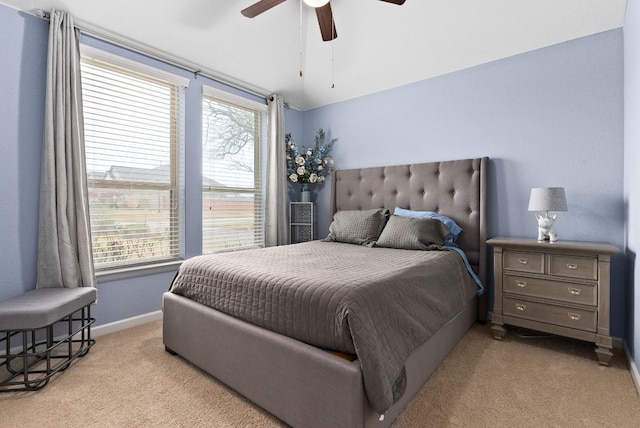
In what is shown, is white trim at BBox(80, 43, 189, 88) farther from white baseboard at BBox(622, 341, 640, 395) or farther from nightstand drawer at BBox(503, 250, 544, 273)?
white baseboard at BBox(622, 341, 640, 395)

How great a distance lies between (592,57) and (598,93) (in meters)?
0.31

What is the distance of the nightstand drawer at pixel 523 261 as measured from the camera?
236 cm

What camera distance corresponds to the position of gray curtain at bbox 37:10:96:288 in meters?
2.31

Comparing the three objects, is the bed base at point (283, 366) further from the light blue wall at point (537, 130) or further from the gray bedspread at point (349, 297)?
the light blue wall at point (537, 130)

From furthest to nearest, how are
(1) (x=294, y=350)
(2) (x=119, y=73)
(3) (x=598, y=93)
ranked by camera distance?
(2) (x=119, y=73)
(3) (x=598, y=93)
(1) (x=294, y=350)

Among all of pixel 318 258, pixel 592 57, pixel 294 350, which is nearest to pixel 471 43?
pixel 592 57

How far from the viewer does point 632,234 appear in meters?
2.08

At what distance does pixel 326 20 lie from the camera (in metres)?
2.31

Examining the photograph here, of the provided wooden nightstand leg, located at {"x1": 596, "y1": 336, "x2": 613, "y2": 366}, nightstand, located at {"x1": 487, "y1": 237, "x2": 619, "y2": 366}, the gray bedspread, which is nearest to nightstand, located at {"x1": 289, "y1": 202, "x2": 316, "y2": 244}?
A: the gray bedspread

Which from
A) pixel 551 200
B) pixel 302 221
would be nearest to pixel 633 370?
pixel 551 200

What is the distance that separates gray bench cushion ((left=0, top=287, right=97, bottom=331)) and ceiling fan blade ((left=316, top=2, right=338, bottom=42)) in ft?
8.50

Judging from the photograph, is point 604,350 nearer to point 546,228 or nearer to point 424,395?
point 546,228

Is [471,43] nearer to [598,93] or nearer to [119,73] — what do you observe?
[598,93]

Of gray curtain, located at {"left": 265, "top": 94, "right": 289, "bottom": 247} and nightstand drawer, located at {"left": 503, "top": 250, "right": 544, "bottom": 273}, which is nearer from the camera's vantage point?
nightstand drawer, located at {"left": 503, "top": 250, "right": 544, "bottom": 273}
